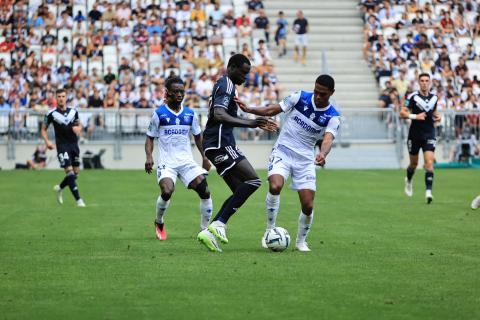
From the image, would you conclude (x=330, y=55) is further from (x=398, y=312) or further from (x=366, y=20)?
(x=398, y=312)

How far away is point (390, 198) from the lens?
23.0 meters

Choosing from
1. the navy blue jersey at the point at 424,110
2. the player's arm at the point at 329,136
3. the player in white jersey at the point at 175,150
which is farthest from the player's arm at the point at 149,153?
the navy blue jersey at the point at 424,110

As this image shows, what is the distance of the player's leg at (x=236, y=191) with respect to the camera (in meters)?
13.1

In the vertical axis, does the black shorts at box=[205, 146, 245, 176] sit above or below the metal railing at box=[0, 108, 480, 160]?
above

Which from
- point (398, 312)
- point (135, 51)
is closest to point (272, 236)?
point (398, 312)

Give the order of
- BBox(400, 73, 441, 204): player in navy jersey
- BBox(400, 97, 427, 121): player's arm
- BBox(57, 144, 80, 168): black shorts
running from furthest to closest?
BBox(400, 73, 441, 204): player in navy jersey < BBox(400, 97, 427, 121): player's arm < BBox(57, 144, 80, 168): black shorts

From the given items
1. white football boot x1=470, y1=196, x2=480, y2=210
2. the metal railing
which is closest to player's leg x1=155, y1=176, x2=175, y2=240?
white football boot x1=470, y1=196, x2=480, y2=210

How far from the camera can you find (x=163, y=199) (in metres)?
14.6

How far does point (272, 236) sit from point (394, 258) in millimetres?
1532

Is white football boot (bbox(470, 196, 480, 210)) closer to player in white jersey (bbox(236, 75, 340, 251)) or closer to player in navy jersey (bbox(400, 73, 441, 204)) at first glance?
player in navy jersey (bbox(400, 73, 441, 204))

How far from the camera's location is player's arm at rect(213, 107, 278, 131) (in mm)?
12414

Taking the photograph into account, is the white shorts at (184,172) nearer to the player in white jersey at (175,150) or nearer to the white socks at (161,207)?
the player in white jersey at (175,150)

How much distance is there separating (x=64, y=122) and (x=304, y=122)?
8.95 metres

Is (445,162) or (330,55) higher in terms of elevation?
(330,55)
